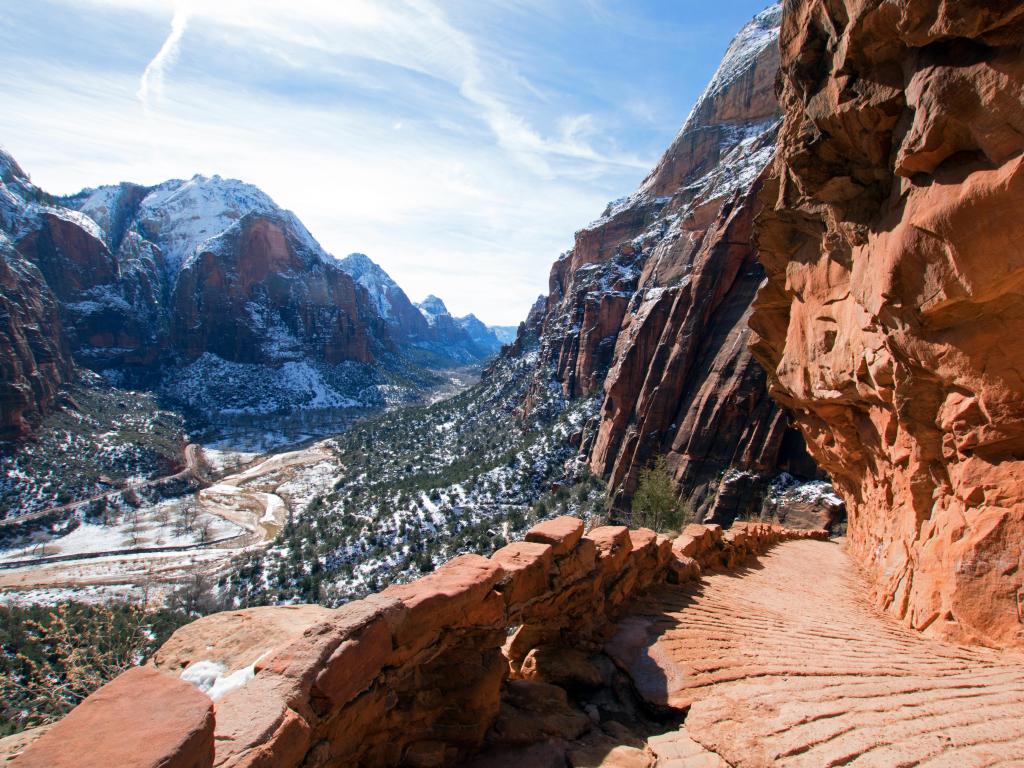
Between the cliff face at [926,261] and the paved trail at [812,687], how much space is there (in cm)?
157

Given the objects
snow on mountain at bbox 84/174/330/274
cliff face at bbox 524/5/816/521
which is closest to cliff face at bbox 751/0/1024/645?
cliff face at bbox 524/5/816/521

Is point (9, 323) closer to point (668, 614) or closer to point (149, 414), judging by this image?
point (149, 414)

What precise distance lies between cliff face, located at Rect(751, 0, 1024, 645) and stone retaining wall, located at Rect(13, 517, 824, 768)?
19.1ft

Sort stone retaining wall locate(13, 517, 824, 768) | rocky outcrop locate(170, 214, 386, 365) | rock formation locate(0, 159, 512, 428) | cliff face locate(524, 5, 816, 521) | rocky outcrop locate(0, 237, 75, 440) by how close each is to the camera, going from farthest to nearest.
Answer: rocky outcrop locate(170, 214, 386, 365), rock formation locate(0, 159, 512, 428), rocky outcrop locate(0, 237, 75, 440), cliff face locate(524, 5, 816, 521), stone retaining wall locate(13, 517, 824, 768)

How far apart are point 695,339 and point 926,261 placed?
Result: 121ft

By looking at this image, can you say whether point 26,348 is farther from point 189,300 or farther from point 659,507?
point 659,507

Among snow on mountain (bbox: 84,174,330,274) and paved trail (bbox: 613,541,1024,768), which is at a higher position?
snow on mountain (bbox: 84,174,330,274)

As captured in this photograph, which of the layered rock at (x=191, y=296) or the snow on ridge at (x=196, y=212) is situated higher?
the snow on ridge at (x=196, y=212)

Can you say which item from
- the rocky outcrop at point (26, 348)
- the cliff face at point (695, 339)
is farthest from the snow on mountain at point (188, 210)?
the cliff face at point (695, 339)

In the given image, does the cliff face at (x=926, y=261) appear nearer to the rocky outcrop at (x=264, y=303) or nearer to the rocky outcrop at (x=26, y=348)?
the rocky outcrop at (x=26, y=348)

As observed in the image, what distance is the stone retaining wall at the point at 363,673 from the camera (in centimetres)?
298

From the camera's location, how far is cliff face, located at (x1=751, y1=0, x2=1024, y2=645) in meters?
6.61

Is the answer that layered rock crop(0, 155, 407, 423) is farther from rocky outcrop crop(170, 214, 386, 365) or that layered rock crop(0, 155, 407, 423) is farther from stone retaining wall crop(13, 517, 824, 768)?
stone retaining wall crop(13, 517, 824, 768)

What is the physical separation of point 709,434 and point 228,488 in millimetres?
71000
